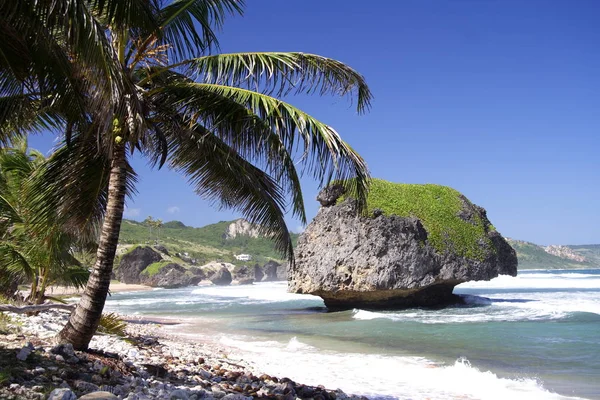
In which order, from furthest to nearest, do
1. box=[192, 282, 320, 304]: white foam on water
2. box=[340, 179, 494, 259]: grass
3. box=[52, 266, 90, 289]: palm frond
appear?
1. box=[192, 282, 320, 304]: white foam on water
2. box=[340, 179, 494, 259]: grass
3. box=[52, 266, 90, 289]: palm frond

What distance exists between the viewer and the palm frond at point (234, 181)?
7410 mm

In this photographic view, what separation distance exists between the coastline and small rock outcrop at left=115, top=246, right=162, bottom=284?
209 feet

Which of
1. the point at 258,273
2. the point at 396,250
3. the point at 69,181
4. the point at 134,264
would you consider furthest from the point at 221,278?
the point at 69,181

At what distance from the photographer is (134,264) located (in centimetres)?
7081

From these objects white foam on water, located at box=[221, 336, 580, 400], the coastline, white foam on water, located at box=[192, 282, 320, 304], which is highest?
the coastline

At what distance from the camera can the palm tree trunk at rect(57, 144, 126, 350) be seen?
21.3ft

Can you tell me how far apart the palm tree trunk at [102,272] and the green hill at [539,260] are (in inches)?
5919

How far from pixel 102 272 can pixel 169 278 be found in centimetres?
6711

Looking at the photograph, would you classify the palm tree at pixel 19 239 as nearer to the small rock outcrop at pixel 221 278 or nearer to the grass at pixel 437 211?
the grass at pixel 437 211

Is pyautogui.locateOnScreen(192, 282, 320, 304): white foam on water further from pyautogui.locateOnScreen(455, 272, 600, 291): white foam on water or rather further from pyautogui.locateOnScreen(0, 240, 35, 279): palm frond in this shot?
pyautogui.locateOnScreen(0, 240, 35, 279): palm frond

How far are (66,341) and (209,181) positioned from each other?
9.89ft

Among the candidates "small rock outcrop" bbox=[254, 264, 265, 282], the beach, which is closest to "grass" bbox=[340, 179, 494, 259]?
the beach

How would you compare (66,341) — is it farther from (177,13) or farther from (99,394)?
(177,13)

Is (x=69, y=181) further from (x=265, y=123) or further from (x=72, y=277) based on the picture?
(x=72, y=277)
